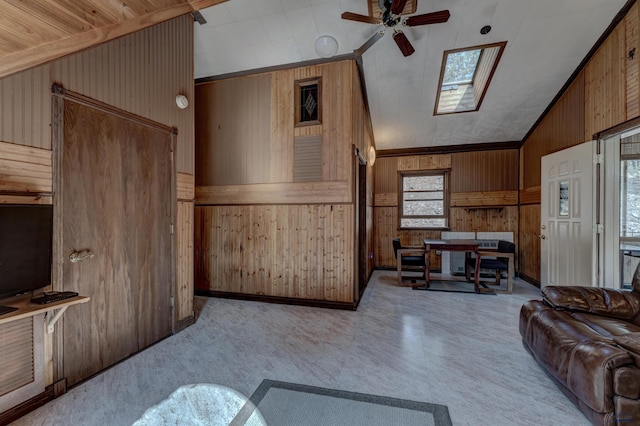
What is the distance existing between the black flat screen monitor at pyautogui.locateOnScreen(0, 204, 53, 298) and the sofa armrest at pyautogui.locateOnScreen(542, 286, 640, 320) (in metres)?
3.90

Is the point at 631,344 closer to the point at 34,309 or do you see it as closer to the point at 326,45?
the point at 34,309

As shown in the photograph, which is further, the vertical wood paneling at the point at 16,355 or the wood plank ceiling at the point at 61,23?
the vertical wood paneling at the point at 16,355

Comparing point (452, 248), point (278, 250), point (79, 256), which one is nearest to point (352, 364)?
point (278, 250)

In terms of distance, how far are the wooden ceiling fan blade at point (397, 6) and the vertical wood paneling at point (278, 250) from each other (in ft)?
7.25

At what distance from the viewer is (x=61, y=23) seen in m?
1.63

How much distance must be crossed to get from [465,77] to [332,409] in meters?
5.29

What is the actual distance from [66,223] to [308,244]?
262 centimetres

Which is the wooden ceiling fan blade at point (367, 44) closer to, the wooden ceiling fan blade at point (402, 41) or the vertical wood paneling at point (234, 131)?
the wooden ceiling fan blade at point (402, 41)

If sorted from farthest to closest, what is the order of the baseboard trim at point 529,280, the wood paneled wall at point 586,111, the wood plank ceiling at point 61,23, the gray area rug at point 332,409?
the baseboard trim at point 529,280
the wood paneled wall at point 586,111
the gray area rug at point 332,409
the wood plank ceiling at point 61,23

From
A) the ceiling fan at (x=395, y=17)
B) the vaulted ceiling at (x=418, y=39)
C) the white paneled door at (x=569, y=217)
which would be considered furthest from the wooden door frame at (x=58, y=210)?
the white paneled door at (x=569, y=217)

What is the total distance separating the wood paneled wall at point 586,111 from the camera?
125 inches

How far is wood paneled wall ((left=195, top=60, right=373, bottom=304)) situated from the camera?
3928 millimetres

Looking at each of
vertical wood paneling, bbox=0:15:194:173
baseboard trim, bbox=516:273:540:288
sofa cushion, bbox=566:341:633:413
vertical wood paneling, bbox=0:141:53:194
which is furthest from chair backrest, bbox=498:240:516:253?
vertical wood paneling, bbox=0:141:53:194

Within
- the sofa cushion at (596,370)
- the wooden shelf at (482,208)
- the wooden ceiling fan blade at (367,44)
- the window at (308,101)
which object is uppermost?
the wooden ceiling fan blade at (367,44)
